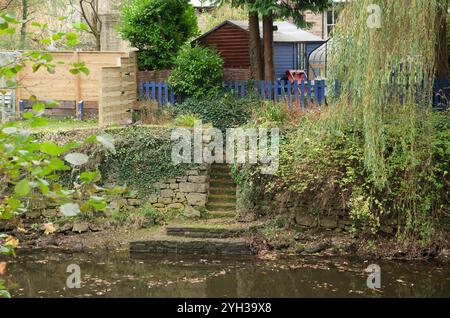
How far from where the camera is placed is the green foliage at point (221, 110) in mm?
16781

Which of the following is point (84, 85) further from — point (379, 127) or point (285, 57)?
point (379, 127)

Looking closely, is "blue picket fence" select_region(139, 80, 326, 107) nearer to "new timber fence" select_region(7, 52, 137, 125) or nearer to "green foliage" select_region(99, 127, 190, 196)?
"new timber fence" select_region(7, 52, 137, 125)

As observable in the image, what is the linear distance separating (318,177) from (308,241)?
1232 millimetres

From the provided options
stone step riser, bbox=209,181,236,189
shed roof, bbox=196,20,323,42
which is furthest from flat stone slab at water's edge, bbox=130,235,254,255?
shed roof, bbox=196,20,323,42

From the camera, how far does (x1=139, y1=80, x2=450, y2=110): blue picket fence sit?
52.6 ft

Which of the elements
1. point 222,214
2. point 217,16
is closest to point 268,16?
point 222,214

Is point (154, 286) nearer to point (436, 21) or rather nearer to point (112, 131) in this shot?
point (112, 131)

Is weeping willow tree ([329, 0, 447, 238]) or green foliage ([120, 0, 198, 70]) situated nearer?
weeping willow tree ([329, 0, 447, 238])

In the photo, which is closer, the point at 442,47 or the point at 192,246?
the point at 192,246

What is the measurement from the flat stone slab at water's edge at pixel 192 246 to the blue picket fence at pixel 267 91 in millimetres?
3975

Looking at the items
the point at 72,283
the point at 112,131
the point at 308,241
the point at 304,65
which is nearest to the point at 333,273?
the point at 308,241

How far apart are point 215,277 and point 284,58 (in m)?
10.4

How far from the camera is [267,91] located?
17406 millimetres

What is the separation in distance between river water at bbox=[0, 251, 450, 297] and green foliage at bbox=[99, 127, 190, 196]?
88.4 inches
